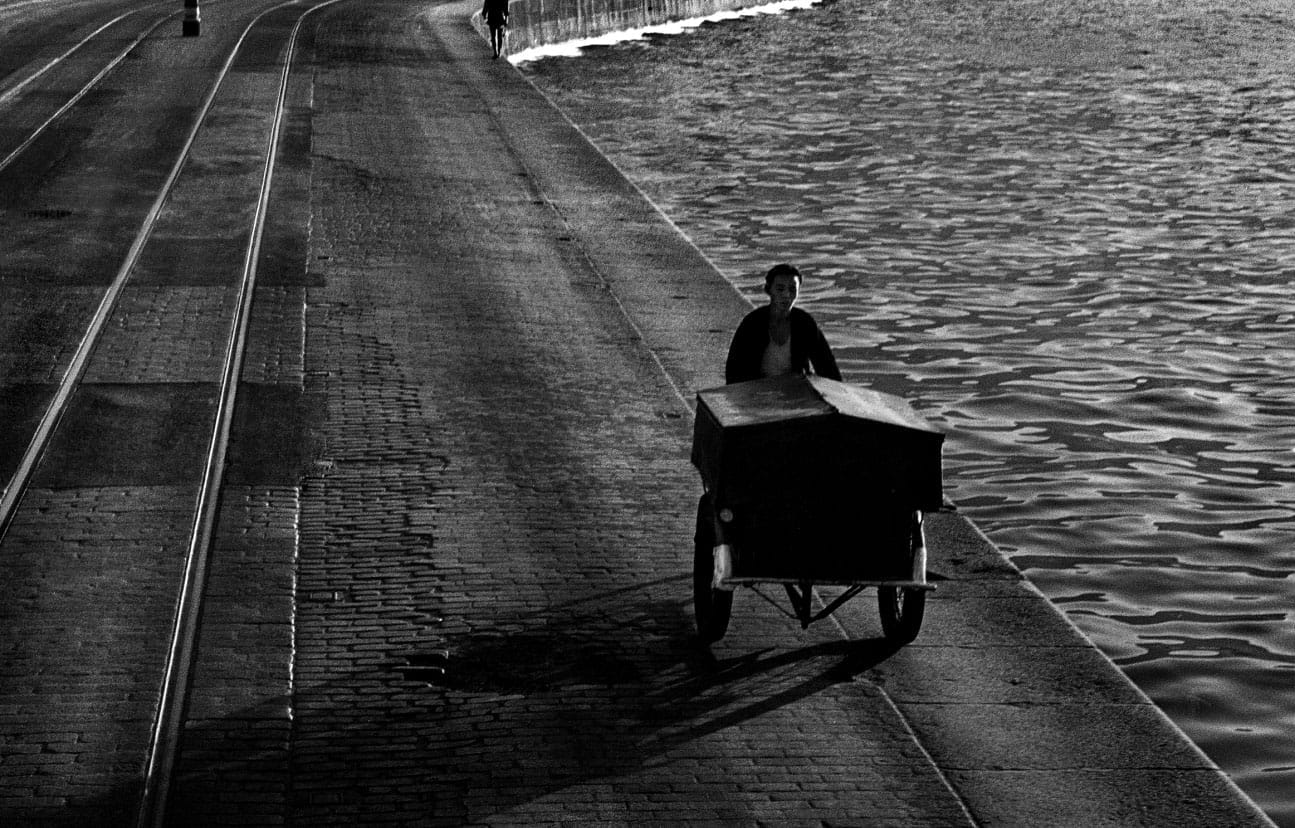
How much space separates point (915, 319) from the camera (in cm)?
2052

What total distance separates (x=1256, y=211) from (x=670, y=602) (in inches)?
805

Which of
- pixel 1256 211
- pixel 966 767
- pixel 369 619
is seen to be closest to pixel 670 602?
pixel 369 619

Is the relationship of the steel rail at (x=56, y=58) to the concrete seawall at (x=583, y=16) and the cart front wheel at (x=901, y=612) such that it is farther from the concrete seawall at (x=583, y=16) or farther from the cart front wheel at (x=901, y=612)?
the cart front wheel at (x=901, y=612)

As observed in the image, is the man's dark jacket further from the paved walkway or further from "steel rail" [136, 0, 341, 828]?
"steel rail" [136, 0, 341, 828]

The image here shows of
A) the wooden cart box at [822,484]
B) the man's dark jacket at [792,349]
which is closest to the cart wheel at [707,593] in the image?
the wooden cart box at [822,484]

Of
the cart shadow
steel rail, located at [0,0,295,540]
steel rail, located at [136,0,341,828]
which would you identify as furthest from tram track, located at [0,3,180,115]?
the cart shadow

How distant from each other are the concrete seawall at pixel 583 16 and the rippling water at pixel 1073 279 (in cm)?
255

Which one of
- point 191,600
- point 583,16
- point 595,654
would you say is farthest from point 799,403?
point 583,16

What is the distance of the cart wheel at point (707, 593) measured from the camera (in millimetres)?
9102

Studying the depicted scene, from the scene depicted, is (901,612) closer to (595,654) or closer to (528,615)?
(595,654)

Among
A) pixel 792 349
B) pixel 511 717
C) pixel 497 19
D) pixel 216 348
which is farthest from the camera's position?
pixel 497 19

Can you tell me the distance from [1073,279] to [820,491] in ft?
49.2

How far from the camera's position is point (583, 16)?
2383 inches

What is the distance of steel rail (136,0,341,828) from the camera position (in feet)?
25.6
